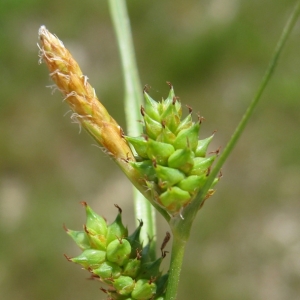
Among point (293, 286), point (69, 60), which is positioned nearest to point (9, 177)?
point (293, 286)

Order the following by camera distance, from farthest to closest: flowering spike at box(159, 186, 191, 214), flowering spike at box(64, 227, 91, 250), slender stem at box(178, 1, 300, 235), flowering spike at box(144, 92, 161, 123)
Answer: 1. flowering spike at box(64, 227, 91, 250)
2. flowering spike at box(144, 92, 161, 123)
3. flowering spike at box(159, 186, 191, 214)
4. slender stem at box(178, 1, 300, 235)

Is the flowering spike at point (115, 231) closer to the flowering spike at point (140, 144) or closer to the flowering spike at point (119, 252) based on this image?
the flowering spike at point (119, 252)

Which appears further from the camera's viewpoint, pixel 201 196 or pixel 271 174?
pixel 271 174

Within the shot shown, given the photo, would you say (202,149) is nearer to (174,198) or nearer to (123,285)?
(174,198)

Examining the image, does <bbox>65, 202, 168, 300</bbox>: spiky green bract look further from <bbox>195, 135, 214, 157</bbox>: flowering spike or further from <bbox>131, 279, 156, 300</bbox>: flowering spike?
<bbox>195, 135, 214, 157</bbox>: flowering spike

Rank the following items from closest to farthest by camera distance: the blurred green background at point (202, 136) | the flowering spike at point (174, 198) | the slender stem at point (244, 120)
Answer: the slender stem at point (244, 120) → the flowering spike at point (174, 198) → the blurred green background at point (202, 136)

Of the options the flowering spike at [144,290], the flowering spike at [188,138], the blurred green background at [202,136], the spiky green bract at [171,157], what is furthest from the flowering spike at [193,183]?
the blurred green background at [202,136]

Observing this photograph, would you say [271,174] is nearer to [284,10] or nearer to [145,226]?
[284,10]

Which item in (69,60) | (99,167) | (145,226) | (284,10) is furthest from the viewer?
(284,10)

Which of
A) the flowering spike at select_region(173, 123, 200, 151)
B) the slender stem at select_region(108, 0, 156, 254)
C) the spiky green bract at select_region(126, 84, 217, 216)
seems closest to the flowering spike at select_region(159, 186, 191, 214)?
the spiky green bract at select_region(126, 84, 217, 216)
